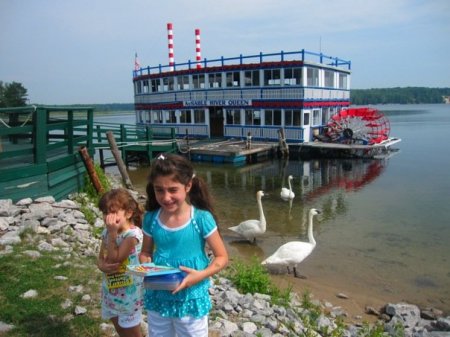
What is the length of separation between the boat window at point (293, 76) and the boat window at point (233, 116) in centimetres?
409

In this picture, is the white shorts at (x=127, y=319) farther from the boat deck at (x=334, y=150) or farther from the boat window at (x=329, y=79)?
the boat window at (x=329, y=79)

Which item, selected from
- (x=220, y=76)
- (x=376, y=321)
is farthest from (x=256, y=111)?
(x=376, y=321)

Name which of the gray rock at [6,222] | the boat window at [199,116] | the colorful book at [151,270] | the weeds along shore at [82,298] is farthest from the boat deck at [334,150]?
the colorful book at [151,270]

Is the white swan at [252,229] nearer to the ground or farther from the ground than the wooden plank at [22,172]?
nearer to the ground

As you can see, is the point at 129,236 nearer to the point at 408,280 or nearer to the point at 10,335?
the point at 10,335

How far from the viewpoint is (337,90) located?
1101 inches

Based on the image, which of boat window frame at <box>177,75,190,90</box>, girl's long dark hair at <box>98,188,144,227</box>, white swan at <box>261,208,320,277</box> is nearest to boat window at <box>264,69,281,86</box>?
boat window frame at <box>177,75,190,90</box>

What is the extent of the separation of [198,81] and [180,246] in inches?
1042

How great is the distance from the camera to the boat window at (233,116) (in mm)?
26891

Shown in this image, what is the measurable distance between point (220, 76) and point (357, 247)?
1977cm

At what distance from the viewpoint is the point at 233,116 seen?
27078mm

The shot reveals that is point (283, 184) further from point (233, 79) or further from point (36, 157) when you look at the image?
point (36, 157)

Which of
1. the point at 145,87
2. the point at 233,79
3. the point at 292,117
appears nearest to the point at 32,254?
the point at 292,117

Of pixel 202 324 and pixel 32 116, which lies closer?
pixel 202 324
